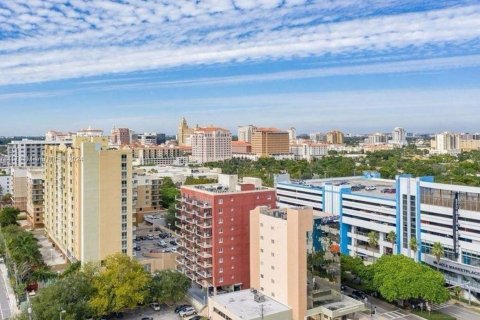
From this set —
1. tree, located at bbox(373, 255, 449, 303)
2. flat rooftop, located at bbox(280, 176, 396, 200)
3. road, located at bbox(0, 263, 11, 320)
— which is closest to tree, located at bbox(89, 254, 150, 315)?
road, located at bbox(0, 263, 11, 320)

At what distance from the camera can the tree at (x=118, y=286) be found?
26.0m

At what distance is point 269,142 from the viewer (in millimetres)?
138125

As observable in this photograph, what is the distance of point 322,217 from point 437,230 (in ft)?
35.5

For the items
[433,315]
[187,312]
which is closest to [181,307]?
[187,312]

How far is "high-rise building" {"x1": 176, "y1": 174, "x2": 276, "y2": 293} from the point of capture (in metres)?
29.4

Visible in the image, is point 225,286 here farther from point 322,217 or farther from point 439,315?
point 439,315

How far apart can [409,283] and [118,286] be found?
16.9 meters

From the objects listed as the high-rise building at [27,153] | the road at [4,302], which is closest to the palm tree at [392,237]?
the road at [4,302]

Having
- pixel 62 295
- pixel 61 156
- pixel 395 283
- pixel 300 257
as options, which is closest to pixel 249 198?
pixel 300 257

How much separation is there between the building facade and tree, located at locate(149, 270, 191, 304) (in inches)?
653

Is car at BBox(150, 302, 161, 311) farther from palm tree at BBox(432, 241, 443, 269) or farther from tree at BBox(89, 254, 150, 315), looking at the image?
palm tree at BBox(432, 241, 443, 269)

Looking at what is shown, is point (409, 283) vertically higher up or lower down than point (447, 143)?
lower down

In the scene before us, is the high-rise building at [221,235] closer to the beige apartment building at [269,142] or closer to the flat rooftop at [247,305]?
the flat rooftop at [247,305]

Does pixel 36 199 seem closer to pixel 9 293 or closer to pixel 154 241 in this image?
pixel 154 241
